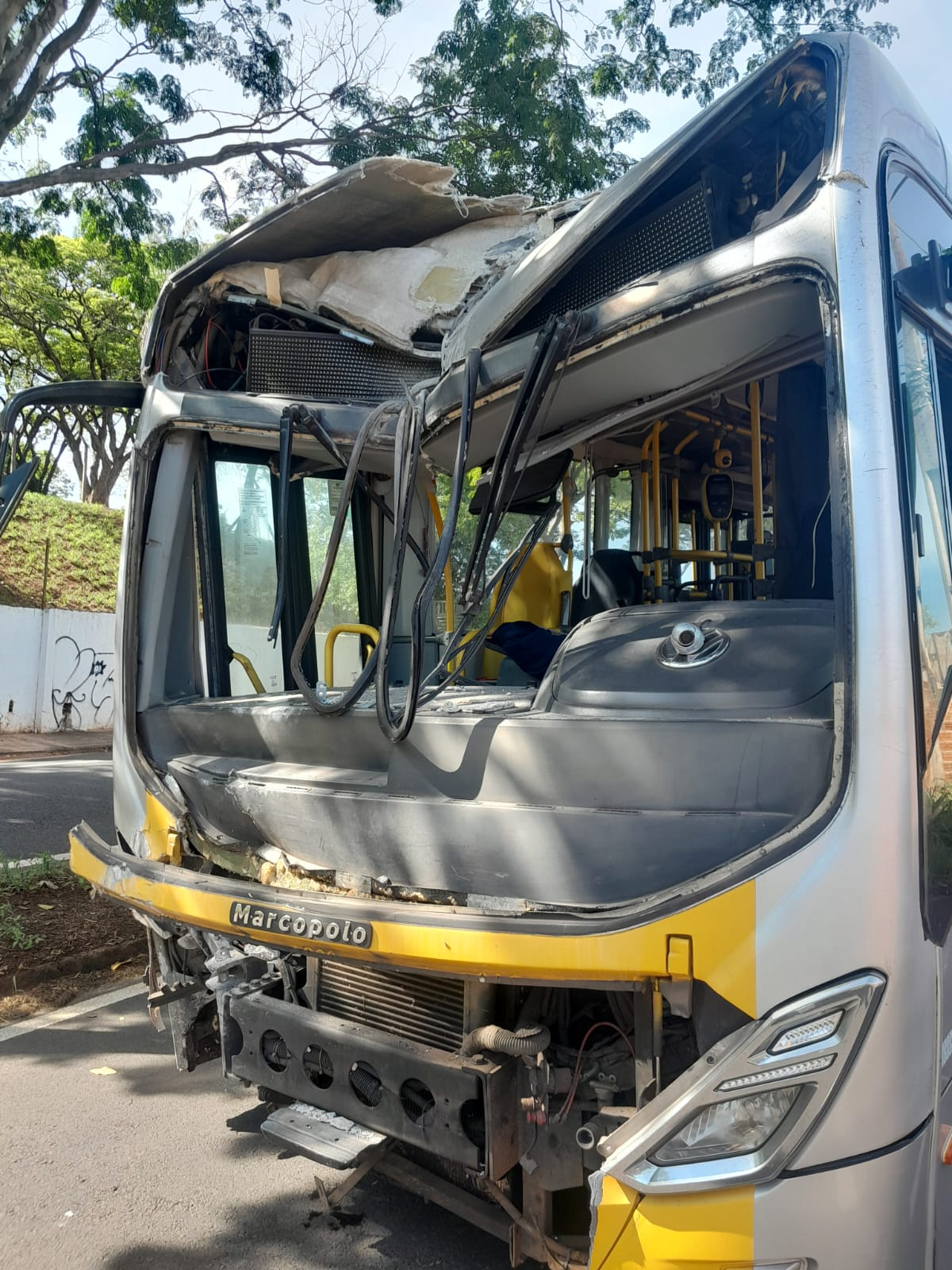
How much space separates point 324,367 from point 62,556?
63.8 feet

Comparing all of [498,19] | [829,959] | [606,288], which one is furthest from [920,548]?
[498,19]

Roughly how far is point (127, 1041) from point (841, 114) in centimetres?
427

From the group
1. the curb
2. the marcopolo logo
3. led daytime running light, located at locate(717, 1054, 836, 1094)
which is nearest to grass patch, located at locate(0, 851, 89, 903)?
the curb

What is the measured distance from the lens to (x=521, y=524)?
10.1 ft

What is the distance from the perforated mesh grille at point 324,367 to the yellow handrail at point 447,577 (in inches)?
18.5

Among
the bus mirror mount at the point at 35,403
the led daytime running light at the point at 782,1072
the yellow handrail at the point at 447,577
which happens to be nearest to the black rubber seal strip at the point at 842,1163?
the led daytime running light at the point at 782,1072

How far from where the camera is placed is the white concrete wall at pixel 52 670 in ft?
56.7

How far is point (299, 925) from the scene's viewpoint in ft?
7.39

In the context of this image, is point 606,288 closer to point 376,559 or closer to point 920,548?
point 920,548

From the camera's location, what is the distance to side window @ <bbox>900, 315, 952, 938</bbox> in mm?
1901

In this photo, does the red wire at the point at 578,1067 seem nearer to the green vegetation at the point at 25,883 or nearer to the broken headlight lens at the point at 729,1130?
the broken headlight lens at the point at 729,1130

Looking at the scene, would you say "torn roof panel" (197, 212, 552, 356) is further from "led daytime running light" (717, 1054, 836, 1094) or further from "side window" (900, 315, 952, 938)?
"led daytime running light" (717, 1054, 836, 1094)

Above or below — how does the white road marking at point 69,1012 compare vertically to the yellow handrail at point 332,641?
below

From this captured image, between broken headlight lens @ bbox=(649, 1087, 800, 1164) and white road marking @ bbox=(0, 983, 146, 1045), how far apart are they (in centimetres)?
349
